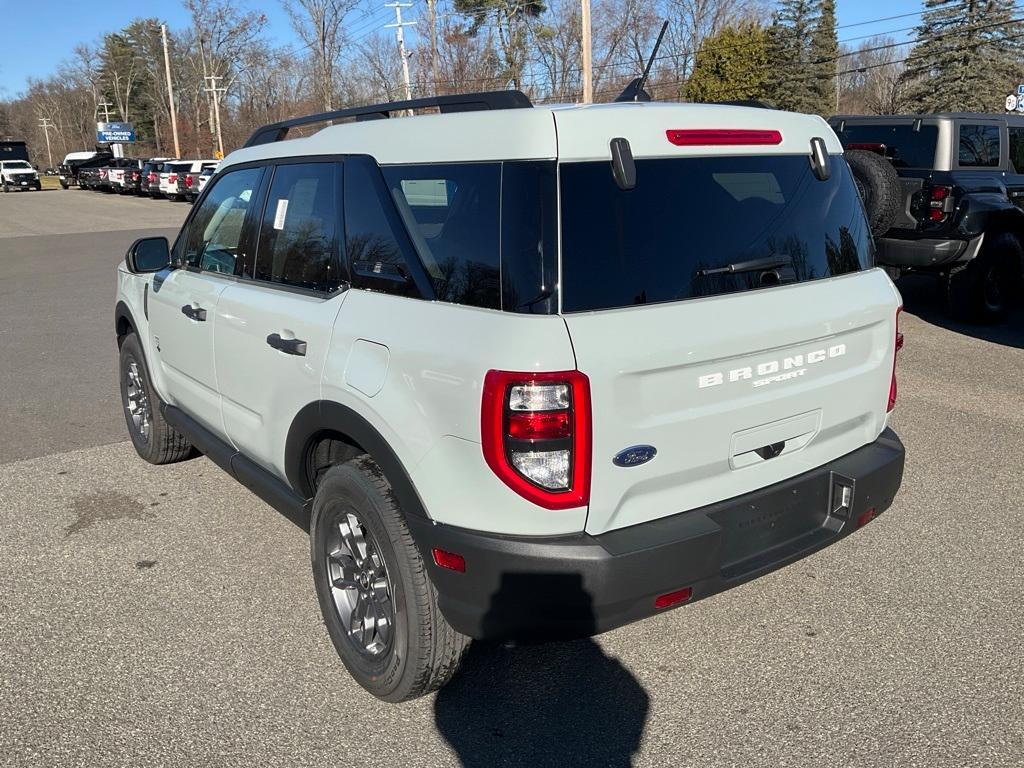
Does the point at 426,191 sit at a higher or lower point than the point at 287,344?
higher

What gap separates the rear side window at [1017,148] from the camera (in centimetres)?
880

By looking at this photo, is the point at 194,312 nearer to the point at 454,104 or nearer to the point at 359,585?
the point at 359,585

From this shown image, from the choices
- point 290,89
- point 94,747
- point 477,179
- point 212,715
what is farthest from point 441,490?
point 290,89

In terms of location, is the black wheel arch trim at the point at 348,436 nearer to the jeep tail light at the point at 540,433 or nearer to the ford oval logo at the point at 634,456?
the jeep tail light at the point at 540,433

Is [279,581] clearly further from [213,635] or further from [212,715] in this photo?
[212,715]

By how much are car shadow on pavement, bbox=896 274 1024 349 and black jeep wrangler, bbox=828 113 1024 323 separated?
6.6 inches

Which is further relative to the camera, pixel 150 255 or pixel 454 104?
pixel 150 255

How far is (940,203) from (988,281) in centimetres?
106

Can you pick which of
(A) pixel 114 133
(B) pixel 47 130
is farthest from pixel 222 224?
(B) pixel 47 130

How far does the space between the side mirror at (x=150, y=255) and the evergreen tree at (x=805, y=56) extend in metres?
48.4

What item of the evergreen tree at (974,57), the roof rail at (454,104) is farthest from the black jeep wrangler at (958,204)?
the evergreen tree at (974,57)

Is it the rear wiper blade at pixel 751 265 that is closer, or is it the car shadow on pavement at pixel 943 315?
the rear wiper blade at pixel 751 265

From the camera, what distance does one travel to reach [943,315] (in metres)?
9.30

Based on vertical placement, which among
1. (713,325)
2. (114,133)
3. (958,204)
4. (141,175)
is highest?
(114,133)
